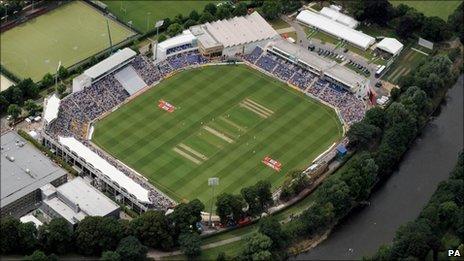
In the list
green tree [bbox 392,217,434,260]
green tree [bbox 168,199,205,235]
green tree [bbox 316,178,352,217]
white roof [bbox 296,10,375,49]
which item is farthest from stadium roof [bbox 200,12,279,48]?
green tree [bbox 392,217,434,260]

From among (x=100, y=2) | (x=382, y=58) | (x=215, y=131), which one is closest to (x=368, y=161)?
(x=215, y=131)

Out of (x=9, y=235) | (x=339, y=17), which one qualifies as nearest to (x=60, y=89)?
(x=9, y=235)

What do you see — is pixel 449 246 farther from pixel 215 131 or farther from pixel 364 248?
pixel 215 131

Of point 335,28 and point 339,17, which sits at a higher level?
point 339,17

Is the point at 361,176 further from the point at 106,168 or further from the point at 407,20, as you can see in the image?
the point at 407,20

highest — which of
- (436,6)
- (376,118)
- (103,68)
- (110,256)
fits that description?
(436,6)

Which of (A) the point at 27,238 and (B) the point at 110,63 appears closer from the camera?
(A) the point at 27,238

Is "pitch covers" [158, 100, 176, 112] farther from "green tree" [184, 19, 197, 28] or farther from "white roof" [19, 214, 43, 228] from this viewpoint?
"white roof" [19, 214, 43, 228]
